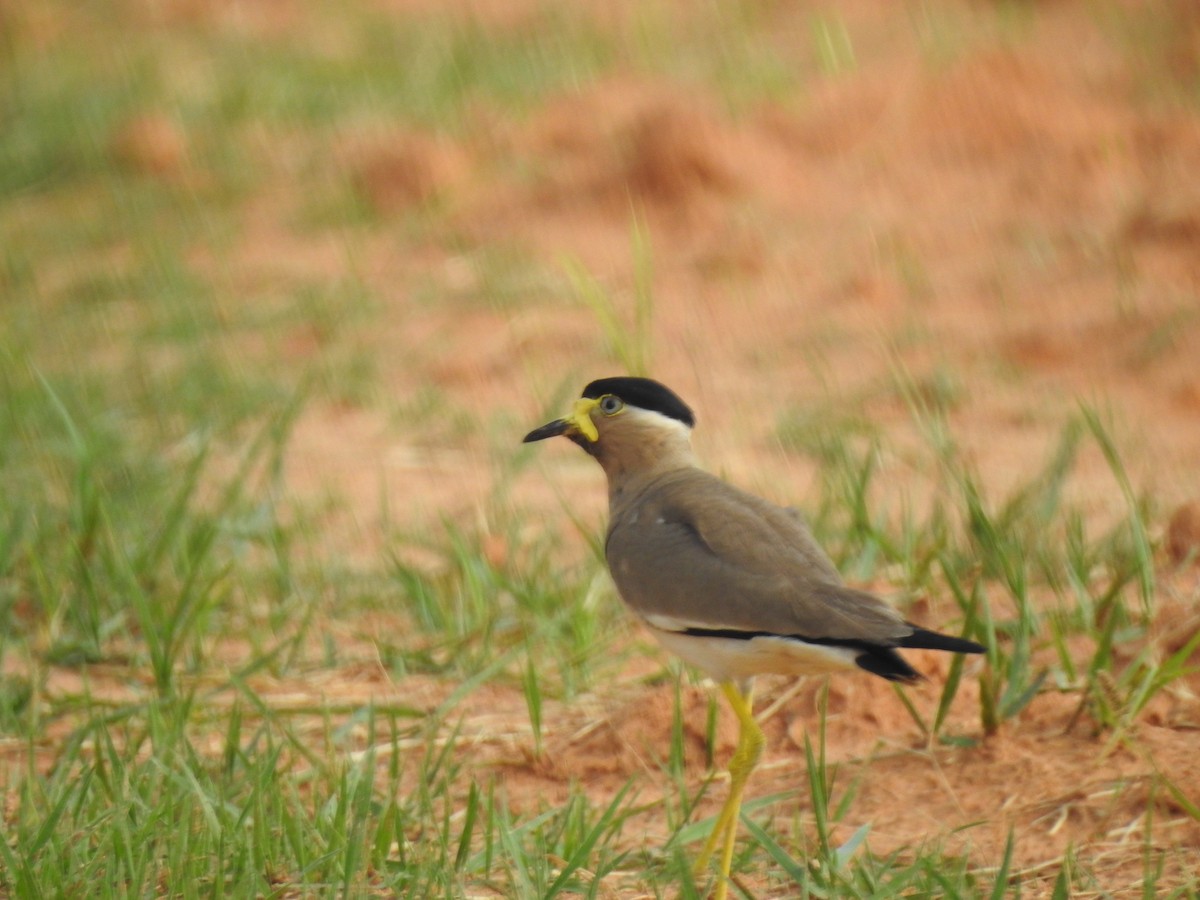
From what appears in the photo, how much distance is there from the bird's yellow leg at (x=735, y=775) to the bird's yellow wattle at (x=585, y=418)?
0.67 metres

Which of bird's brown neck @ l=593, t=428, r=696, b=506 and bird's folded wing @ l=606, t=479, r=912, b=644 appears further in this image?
bird's brown neck @ l=593, t=428, r=696, b=506

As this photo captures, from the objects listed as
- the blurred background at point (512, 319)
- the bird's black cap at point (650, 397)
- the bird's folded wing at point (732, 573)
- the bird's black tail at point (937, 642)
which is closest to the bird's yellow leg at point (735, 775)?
the bird's folded wing at point (732, 573)

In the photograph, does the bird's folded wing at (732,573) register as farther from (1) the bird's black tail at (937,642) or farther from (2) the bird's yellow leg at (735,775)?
(2) the bird's yellow leg at (735,775)

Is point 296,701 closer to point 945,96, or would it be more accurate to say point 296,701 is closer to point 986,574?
point 986,574

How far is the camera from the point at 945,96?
346 inches

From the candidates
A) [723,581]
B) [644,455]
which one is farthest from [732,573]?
[644,455]

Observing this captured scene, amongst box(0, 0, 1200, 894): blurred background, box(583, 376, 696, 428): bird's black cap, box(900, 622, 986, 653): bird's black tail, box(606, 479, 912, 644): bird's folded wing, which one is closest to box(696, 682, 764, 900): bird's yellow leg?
box(606, 479, 912, 644): bird's folded wing

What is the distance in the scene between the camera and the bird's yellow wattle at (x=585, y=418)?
3.82m

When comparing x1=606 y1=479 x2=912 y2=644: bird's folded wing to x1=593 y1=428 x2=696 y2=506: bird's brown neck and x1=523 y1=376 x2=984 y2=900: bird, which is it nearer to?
x1=523 y1=376 x2=984 y2=900: bird

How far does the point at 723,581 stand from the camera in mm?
3277

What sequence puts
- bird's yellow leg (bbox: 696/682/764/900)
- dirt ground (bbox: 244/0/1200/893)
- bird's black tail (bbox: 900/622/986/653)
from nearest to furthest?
bird's black tail (bbox: 900/622/986/653)
bird's yellow leg (bbox: 696/682/764/900)
dirt ground (bbox: 244/0/1200/893)

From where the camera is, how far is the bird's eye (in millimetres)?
3791

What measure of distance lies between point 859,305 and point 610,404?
3.78 m

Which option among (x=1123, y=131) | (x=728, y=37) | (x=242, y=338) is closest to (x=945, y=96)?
(x=1123, y=131)
